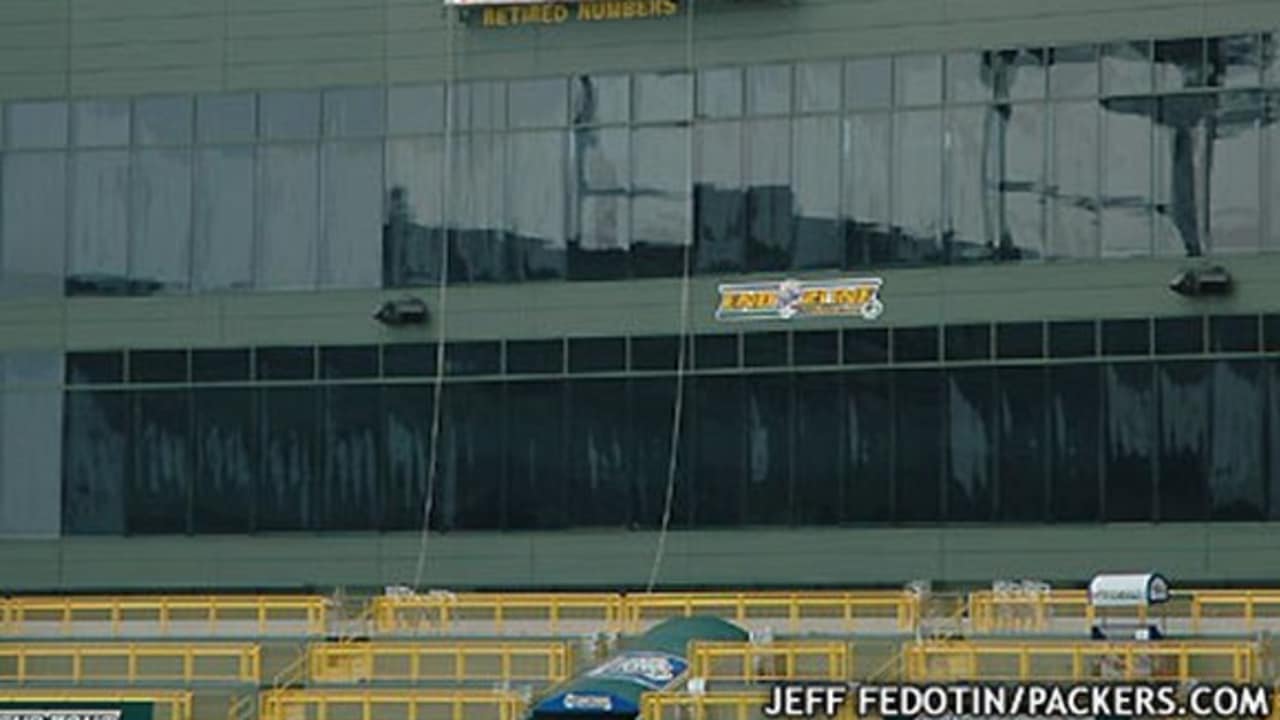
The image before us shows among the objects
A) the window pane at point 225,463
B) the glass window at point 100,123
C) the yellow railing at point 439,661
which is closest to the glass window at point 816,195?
the window pane at point 225,463

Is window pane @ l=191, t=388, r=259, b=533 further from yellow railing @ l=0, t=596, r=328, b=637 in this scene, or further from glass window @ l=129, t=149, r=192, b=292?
yellow railing @ l=0, t=596, r=328, b=637

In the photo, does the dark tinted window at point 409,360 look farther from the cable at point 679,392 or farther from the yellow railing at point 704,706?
the yellow railing at point 704,706

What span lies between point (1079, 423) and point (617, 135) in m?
9.29

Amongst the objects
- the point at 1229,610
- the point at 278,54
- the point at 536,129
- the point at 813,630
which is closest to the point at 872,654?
the point at 813,630

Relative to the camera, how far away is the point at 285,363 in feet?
182

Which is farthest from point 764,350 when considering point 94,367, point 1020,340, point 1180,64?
point 94,367

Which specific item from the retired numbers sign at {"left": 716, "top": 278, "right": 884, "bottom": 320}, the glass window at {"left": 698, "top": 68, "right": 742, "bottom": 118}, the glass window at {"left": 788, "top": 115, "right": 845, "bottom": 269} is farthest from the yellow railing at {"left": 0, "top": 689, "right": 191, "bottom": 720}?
the glass window at {"left": 698, "top": 68, "right": 742, "bottom": 118}

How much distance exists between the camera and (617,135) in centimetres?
5388

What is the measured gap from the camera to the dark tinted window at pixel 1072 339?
50844 mm

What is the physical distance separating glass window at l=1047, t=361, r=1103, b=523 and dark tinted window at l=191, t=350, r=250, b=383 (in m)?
14.3

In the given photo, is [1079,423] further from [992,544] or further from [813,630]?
[813,630]

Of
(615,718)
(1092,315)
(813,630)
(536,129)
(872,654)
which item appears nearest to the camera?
(615,718)

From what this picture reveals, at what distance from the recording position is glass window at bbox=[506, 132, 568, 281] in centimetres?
5419

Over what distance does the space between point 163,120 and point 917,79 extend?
44.8ft
